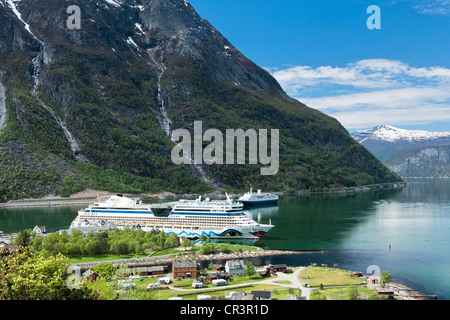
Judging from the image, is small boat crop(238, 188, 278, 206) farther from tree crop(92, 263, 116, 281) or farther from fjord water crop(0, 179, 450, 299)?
tree crop(92, 263, 116, 281)

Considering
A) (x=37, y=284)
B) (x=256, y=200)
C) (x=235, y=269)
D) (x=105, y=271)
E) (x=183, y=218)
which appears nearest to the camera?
(x=37, y=284)

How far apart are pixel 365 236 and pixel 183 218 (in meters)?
34.0

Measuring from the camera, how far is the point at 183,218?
8075 centimetres

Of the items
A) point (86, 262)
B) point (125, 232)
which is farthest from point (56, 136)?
point (86, 262)

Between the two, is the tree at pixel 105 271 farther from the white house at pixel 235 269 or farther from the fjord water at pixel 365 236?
the fjord water at pixel 365 236

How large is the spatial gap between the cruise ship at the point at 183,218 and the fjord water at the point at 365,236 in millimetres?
5086

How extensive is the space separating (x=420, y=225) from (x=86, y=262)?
70.1 metres

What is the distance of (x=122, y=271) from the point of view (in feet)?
140

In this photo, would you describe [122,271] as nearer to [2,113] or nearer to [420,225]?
[420,225]

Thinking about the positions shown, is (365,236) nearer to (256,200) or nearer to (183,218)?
(183,218)

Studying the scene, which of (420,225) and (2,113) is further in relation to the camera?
(2,113)

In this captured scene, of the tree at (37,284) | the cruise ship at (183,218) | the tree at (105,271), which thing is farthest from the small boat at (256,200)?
the tree at (37,284)

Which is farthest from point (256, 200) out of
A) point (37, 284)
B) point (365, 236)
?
point (37, 284)

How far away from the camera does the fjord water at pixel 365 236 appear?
55031 millimetres
